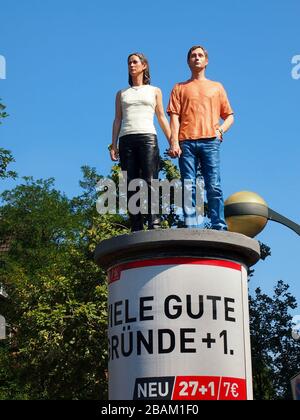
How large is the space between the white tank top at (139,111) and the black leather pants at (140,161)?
90 mm

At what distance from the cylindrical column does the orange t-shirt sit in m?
1.45

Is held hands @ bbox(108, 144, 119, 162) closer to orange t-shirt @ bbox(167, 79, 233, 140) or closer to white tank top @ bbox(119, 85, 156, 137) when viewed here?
white tank top @ bbox(119, 85, 156, 137)

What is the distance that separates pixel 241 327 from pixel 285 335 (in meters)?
30.2

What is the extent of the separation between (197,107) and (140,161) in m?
0.97

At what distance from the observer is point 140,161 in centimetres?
1077

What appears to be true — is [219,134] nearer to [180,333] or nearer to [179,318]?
[179,318]

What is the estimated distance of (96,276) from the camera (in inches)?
1057

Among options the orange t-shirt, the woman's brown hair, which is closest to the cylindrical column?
the orange t-shirt

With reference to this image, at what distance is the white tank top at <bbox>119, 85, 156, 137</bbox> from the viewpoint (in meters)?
10.8

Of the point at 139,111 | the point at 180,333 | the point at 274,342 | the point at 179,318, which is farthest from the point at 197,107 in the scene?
the point at 274,342

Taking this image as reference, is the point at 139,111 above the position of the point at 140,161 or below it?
above

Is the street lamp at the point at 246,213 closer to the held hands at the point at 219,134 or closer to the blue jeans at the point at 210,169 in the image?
the blue jeans at the point at 210,169
